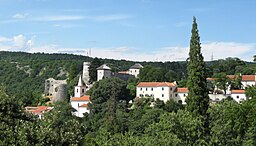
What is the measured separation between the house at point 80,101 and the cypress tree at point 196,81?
134 ft

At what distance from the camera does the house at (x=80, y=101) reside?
279 ft

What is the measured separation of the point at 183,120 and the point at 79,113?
55970 millimetres

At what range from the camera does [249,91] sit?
35.3 metres

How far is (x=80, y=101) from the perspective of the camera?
8706 cm

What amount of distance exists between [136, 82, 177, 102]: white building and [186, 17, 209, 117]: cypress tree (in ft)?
126

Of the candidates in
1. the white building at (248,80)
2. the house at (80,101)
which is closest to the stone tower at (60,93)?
the house at (80,101)

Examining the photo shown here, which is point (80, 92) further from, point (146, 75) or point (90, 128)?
point (90, 128)

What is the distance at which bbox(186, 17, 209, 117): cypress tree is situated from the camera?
41875mm

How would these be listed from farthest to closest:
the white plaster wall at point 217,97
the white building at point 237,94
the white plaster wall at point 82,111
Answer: the white plaster wall at point 82,111 → the white plaster wall at point 217,97 → the white building at point 237,94

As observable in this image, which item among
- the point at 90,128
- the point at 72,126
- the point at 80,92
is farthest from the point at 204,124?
the point at 80,92

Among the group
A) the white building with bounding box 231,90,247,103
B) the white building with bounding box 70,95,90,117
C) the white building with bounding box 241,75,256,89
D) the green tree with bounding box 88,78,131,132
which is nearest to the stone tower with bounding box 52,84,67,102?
the white building with bounding box 70,95,90,117

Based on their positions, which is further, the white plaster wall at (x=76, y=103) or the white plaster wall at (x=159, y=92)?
the white plaster wall at (x=76, y=103)

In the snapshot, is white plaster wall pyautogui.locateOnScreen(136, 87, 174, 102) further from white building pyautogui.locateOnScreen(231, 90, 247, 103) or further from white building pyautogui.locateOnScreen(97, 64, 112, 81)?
white building pyautogui.locateOnScreen(97, 64, 112, 81)

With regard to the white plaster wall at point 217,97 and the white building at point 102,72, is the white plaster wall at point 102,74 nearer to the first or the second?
the white building at point 102,72
